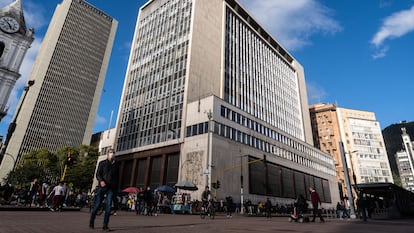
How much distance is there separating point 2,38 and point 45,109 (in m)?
65.8

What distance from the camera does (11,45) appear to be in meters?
51.2

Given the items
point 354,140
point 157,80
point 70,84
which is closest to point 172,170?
point 157,80

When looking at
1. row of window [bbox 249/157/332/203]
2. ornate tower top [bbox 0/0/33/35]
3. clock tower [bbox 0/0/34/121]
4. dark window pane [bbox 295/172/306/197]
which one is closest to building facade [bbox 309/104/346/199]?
row of window [bbox 249/157/332/203]

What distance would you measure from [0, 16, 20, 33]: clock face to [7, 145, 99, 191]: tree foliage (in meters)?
29.4

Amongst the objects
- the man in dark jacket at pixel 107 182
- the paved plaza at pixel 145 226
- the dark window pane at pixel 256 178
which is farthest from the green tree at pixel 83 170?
the man in dark jacket at pixel 107 182

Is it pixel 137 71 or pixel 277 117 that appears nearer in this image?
pixel 137 71

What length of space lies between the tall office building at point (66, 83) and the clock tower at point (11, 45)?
61.1m

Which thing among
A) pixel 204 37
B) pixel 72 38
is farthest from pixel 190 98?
pixel 72 38

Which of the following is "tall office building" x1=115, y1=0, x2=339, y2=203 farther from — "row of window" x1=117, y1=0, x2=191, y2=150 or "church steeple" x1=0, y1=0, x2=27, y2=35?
"church steeple" x1=0, y1=0, x2=27, y2=35

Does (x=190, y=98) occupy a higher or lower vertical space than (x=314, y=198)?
higher

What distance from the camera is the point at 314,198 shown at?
42.3ft

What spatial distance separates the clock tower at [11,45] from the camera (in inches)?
1934

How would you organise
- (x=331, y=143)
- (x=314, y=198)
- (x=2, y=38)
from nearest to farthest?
(x=314, y=198), (x=2, y=38), (x=331, y=143)

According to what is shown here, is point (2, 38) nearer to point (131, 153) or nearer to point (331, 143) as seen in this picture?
point (131, 153)
